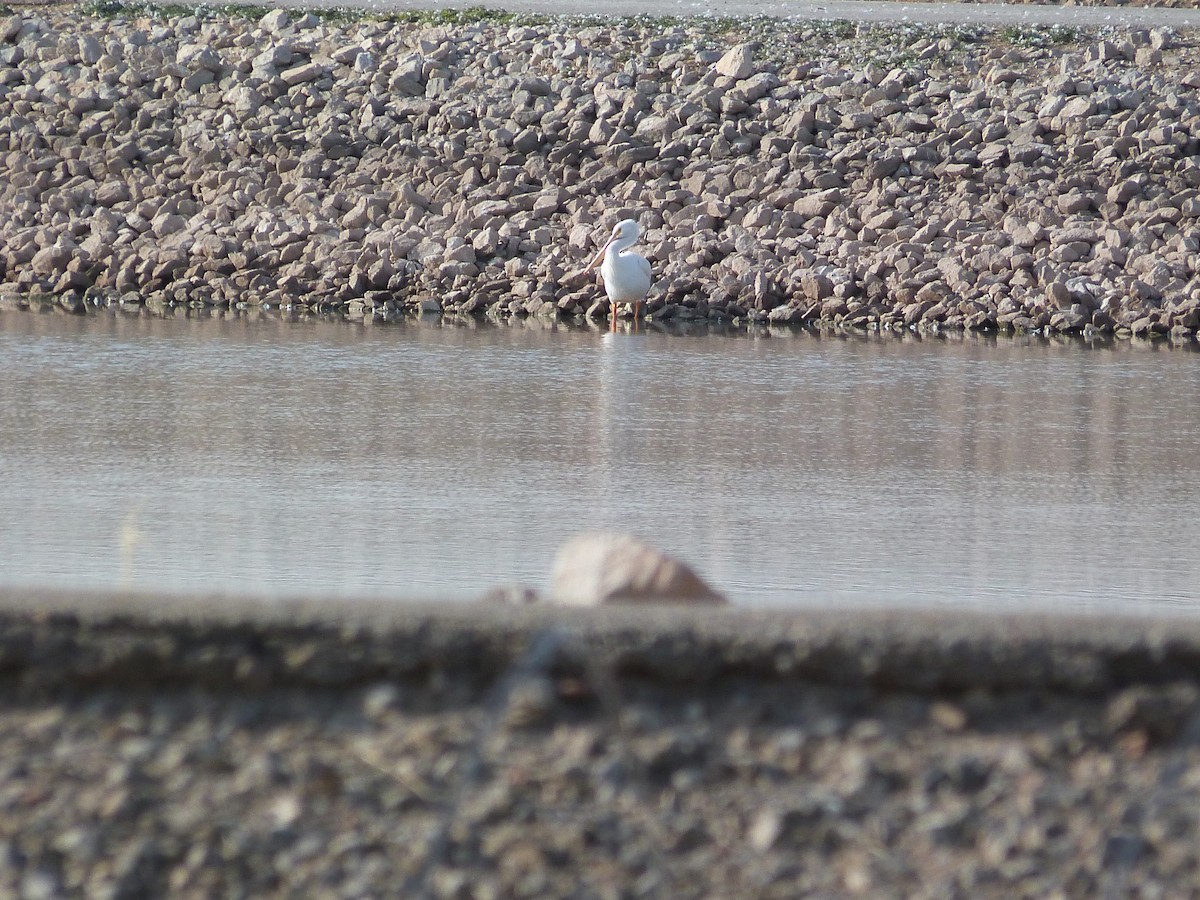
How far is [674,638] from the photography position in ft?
10.9

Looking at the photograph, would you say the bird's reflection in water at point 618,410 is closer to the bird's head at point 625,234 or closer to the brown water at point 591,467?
the brown water at point 591,467

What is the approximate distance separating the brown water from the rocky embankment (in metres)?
2.37

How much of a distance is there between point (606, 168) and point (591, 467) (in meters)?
9.05

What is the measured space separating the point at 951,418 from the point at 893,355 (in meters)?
2.86

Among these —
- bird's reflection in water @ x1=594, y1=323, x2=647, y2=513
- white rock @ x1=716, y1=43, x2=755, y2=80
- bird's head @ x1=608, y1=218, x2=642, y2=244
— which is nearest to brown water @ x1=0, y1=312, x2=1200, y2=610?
bird's reflection in water @ x1=594, y1=323, x2=647, y2=513

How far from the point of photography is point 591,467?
7.38 m

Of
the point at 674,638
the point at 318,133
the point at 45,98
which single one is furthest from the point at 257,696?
the point at 45,98

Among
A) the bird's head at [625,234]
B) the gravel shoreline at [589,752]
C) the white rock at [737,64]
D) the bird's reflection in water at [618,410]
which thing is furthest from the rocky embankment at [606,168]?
the gravel shoreline at [589,752]

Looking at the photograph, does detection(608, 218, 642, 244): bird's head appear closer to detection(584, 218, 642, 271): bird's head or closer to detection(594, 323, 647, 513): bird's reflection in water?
detection(584, 218, 642, 271): bird's head

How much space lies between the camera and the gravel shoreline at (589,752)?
2.93 metres

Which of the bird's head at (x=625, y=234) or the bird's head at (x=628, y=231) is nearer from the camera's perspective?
the bird's head at (x=625, y=234)

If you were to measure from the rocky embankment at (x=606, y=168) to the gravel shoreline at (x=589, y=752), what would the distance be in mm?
10601

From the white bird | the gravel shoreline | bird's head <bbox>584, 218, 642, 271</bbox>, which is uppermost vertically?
bird's head <bbox>584, 218, 642, 271</bbox>

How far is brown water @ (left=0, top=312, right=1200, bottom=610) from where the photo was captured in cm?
559
